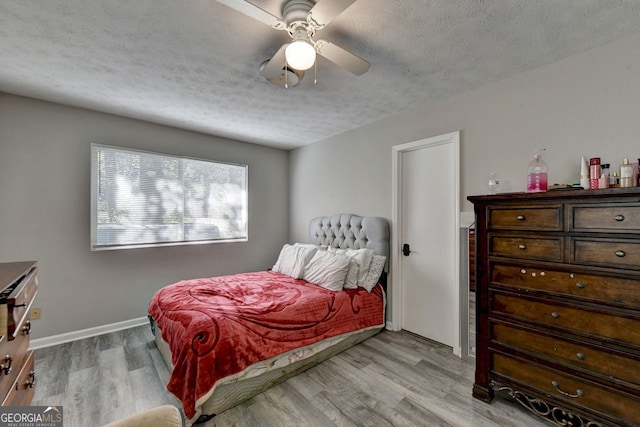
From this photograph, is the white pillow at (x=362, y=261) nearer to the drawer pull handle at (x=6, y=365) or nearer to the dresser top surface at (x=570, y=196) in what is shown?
the dresser top surface at (x=570, y=196)

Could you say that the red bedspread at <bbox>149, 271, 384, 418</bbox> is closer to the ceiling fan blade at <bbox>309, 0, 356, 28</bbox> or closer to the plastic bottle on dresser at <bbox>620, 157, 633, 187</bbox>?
the ceiling fan blade at <bbox>309, 0, 356, 28</bbox>

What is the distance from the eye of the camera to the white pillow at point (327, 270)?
2.77m

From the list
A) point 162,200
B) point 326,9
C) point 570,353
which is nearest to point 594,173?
point 570,353

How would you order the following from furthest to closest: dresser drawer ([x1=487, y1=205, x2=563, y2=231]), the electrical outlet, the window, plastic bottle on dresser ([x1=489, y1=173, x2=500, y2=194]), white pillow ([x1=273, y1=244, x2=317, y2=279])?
white pillow ([x1=273, y1=244, x2=317, y2=279]) < the window < the electrical outlet < plastic bottle on dresser ([x1=489, y1=173, x2=500, y2=194]) < dresser drawer ([x1=487, y1=205, x2=563, y2=231])

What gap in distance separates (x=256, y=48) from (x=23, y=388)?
231 centimetres

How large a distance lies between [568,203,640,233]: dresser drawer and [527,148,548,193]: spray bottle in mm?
314

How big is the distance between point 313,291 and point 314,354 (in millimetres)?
551

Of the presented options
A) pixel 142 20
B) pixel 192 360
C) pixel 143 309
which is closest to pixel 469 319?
pixel 192 360

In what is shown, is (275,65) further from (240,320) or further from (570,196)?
(570,196)

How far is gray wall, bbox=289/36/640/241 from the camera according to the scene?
1795 millimetres

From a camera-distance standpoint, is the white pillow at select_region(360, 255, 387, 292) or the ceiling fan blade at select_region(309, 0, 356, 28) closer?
the ceiling fan blade at select_region(309, 0, 356, 28)

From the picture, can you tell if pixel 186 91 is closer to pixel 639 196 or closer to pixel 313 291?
pixel 313 291

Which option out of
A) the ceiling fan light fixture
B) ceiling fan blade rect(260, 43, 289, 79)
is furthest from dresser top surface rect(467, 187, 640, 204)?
ceiling fan blade rect(260, 43, 289, 79)

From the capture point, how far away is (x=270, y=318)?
2125 millimetres
